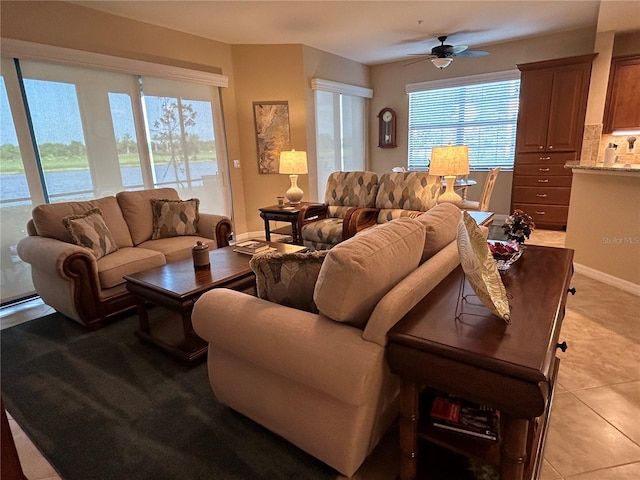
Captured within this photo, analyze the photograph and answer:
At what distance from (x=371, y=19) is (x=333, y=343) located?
4.32 metres

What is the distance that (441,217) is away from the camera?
1913 mm

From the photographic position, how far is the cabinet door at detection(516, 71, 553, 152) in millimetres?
5059

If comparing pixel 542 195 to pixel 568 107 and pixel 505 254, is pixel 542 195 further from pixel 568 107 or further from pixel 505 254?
pixel 505 254

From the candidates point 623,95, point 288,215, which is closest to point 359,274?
point 288,215

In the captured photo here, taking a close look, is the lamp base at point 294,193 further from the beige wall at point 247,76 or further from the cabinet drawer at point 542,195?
the cabinet drawer at point 542,195

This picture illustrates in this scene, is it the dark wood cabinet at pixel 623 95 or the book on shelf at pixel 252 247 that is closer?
the book on shelf at pixel 252 247

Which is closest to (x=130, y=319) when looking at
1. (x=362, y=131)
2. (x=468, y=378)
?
(x=468, y=378)

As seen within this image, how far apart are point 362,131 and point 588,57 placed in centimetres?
358

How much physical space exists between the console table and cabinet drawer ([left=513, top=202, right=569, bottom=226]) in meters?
4.36

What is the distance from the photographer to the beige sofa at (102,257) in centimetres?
267

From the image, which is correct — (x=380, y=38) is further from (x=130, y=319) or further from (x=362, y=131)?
(x=130, y=319)

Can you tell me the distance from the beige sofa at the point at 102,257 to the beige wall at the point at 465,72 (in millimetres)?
4443

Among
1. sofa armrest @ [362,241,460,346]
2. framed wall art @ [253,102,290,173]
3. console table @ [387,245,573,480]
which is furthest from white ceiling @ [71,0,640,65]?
console table @ [387,245,573,480]

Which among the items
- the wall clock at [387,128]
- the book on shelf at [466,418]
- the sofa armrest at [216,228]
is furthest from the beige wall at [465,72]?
the book on shelf at [466,418]
